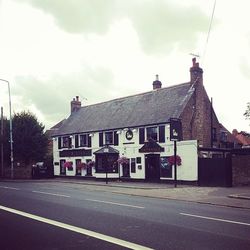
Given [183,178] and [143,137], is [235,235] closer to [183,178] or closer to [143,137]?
[183,178]

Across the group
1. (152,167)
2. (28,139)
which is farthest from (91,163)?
(28,139)

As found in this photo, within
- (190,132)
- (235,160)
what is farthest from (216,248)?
(190,132)

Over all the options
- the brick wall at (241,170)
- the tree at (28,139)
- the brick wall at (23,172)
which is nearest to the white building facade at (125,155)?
the brick wall at (23,172)

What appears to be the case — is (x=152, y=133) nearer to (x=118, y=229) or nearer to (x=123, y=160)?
(x=123, y=160)

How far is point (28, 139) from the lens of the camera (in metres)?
50.4

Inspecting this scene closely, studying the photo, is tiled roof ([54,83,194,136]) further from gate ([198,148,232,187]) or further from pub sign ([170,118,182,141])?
gate ([198,148,232,187])

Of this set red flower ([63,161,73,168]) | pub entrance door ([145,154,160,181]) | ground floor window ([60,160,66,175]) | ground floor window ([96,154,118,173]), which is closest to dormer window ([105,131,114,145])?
ground floor window ([96,154,118,173])

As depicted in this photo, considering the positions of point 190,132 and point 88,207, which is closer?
point 88,207

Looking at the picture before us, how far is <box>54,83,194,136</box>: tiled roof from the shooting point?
35.8 metres

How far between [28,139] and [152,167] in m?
21.6

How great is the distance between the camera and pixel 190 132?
35.7 meters

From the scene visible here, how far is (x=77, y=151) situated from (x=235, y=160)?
845 inches

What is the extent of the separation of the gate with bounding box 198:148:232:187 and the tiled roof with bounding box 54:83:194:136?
619 cm

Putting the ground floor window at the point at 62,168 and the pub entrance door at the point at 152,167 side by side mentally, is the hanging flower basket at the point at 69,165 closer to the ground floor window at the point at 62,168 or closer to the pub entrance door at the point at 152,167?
the ground floor window at the point at 62,168
